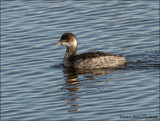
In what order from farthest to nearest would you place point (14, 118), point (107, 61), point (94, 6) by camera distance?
point (94, 6)
point (107, 61)
point (14, 118)

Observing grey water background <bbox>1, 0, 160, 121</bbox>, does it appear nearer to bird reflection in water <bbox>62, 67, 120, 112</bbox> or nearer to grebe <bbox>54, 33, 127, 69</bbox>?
bird reflection in water <bbox>62, 67, 120, 112</bbox>

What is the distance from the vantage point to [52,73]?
59.9ft

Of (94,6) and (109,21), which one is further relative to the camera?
(94,6)

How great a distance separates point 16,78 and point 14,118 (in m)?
4.03

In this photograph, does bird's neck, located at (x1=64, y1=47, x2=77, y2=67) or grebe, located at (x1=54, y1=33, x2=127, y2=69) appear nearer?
grebe, located at (x1=54, y1=33, x2=127, y2=69)

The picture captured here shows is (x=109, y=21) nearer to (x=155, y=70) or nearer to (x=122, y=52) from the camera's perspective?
(x=122, y=52)

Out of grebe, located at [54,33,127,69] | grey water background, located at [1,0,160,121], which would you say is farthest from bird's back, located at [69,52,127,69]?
grey water background, located at [1,0,160,121]

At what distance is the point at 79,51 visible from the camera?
2109 centimetres

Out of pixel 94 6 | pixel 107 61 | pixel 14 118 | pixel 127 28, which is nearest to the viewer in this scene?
pixel 14 118

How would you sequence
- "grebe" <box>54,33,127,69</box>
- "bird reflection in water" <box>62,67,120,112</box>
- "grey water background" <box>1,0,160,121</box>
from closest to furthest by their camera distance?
"grey water background" <box>1,0,160,121</box> < "bird reflection in water" <box>62,67,120,112</box> < "grebe" <box>54,33,127,69</box>

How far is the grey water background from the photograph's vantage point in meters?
14.0

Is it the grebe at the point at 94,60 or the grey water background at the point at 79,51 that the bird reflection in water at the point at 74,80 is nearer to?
the grey water background at the point at 79,51

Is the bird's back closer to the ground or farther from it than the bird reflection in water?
farther from it

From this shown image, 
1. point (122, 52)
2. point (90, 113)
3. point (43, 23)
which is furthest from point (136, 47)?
point (90, 113)
